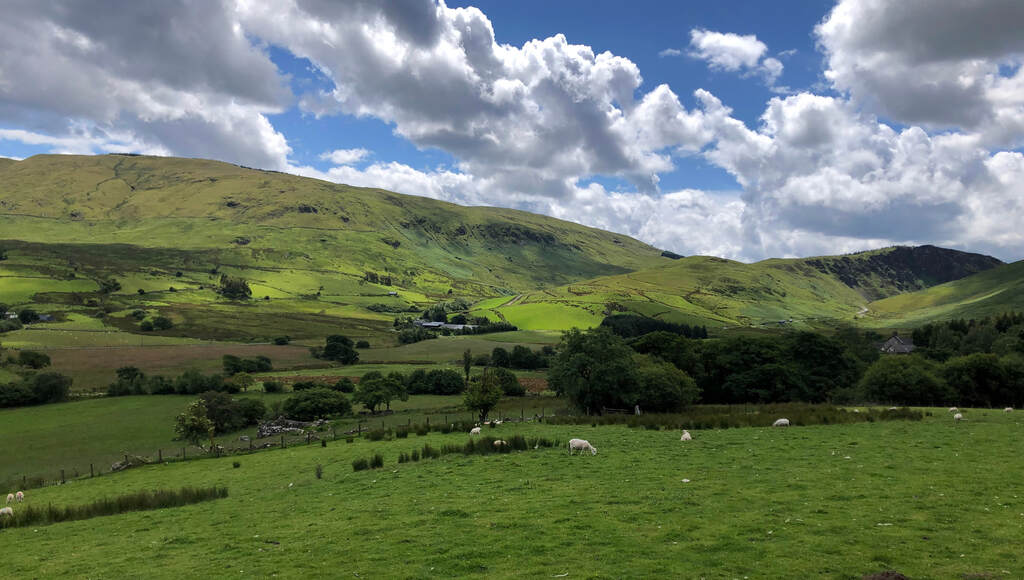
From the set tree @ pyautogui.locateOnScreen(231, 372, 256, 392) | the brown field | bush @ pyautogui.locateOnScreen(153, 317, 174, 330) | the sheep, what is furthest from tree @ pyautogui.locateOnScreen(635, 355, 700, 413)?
bush @ pyautogui.locateOnScreen(153, 317, 174, 330)

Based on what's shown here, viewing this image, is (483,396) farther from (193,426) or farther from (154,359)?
(154,359)

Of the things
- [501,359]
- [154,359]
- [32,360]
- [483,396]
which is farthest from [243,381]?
[501,359]

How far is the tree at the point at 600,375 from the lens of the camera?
2151 inches

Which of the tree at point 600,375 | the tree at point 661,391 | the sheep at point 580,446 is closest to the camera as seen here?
the sheep at point 580,446

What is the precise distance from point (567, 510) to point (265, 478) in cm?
2137

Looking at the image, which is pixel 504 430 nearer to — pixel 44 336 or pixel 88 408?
pixel 88 408

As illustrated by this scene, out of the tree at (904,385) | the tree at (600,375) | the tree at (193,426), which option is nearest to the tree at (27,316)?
Result: the tree at (193,426)

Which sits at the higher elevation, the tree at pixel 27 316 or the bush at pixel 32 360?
the tree at pixel 27 316

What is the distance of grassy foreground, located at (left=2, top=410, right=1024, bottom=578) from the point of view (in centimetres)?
1263

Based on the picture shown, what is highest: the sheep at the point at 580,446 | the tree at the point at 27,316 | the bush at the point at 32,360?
the tree at the point at 27,316

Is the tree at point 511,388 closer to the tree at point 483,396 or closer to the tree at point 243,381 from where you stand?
the tree at point 483,396

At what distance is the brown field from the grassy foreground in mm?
78514

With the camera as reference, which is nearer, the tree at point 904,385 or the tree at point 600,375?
the tree at point 600,375

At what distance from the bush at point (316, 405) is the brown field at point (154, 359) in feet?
139
